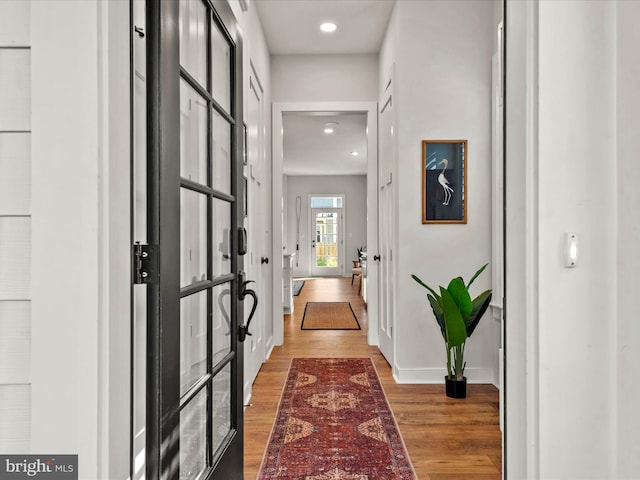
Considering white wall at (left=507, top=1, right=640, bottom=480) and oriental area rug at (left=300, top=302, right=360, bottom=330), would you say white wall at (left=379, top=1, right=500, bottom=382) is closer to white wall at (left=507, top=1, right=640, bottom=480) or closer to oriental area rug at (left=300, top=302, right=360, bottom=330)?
oriental area rug at (left=300, top=302, right=360, bottom=330)

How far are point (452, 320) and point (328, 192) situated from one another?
396 inches

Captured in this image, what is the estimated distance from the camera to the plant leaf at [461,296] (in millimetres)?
3109

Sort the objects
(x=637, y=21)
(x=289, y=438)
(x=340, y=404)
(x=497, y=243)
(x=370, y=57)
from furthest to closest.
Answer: (x=370, y=57), (x=497, y=243), (x=340, y=404), (x=289, y=438), (x=637, y=21)

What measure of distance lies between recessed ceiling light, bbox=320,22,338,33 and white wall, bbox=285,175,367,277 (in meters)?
8.72

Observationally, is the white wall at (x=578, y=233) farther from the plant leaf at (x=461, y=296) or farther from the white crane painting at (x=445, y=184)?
the white crane painting at (x=445, y=184)

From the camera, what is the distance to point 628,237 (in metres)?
1.13

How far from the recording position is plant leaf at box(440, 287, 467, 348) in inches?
120

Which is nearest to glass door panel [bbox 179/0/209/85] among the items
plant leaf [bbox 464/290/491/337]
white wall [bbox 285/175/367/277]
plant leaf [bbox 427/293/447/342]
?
plant leaf [bbox 427/293/447/342]
